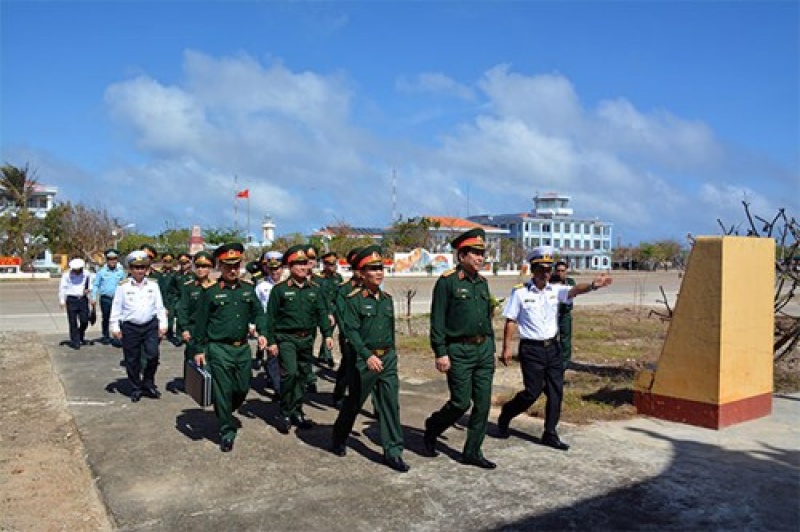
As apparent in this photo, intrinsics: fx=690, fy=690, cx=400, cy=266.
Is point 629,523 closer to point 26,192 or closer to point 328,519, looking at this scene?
point 328,519

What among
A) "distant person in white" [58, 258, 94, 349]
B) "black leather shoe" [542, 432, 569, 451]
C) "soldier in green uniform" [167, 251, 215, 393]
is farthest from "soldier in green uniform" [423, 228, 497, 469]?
"distant person in white" [58, 258, 94, 349]

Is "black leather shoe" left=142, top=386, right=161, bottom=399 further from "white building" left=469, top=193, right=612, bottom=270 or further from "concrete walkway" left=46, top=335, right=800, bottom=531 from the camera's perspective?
"white building" left=469, top=193, right=612, bottom=270

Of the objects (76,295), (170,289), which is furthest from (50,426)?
(76,295)

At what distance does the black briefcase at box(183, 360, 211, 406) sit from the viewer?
20.0 feet

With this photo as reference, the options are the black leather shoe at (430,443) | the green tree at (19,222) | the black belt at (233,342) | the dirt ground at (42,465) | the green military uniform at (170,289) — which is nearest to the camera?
the dirt ground at (42,465)

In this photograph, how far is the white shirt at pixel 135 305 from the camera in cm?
818

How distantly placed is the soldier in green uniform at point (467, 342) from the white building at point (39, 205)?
169 feet

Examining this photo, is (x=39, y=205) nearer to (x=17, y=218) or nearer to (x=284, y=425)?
(x=17, y=218)

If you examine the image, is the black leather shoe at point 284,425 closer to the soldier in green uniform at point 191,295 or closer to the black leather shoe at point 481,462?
the soldier in green uniform at point 191,295

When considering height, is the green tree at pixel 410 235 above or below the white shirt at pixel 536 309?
above

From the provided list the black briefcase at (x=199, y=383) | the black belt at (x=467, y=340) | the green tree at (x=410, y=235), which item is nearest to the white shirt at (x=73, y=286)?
the black briefcase at (x=199, y=383)

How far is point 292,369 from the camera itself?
687 cm

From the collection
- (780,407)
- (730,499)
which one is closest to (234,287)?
(730,499)

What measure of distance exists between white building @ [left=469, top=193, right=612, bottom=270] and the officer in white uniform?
87.5 m
